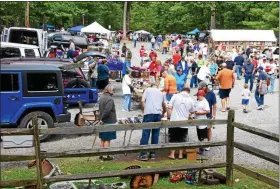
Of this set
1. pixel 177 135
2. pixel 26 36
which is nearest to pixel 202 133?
pixel 177 135

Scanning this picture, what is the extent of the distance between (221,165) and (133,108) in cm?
788

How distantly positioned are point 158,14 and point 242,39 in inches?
1024

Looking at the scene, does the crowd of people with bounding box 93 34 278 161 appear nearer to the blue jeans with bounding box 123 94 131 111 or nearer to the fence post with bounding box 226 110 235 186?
the blue jeans with bounding box 123 94 131 111

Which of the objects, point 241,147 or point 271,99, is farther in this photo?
point 271,99

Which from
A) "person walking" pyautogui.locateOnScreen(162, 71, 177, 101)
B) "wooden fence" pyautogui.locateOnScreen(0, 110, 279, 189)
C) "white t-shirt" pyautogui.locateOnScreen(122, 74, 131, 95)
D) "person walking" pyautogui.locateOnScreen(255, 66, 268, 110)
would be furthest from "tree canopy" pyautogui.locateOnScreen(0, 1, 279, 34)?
"wooden fence" pyautogui.locateOnScreen(0, 110, 279, 189)

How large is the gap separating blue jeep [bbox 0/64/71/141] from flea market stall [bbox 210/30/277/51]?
26169 millimetres

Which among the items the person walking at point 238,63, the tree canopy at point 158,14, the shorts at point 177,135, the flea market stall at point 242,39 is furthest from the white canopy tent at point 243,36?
the shorts at point 177,135

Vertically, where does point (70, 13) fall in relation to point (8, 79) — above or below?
above

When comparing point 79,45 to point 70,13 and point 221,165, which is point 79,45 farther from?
point 221,165

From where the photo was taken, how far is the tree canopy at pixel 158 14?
38.4m

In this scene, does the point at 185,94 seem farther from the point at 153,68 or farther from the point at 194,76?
the point at 194,76

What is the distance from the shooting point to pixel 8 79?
1027 cm

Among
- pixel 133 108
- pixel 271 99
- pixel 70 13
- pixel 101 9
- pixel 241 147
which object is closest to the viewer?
pixel 241 147

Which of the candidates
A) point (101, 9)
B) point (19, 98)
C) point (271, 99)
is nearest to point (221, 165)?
point (19, 98)
